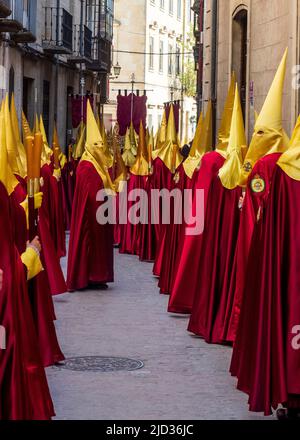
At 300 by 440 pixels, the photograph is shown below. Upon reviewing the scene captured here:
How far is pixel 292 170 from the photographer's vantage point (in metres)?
7.88

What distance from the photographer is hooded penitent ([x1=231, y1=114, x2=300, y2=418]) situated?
787 cm

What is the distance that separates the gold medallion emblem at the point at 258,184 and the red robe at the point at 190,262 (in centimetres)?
279

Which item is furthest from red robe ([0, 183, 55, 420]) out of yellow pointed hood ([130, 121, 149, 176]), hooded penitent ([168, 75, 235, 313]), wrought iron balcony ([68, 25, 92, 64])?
wrought iron balcony ([68, 25, 92, 64])

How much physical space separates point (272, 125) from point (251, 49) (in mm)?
12066

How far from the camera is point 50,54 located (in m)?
32.4

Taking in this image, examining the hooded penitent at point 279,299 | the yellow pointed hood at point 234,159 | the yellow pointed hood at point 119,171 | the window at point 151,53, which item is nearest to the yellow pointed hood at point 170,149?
the yellow pointed hood at point 119,171

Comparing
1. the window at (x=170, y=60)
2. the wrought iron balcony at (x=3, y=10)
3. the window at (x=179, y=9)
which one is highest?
the window at (x=179, y=9)

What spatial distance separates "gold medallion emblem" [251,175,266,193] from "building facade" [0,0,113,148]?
41.7 ft

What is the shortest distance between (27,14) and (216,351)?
19279mm

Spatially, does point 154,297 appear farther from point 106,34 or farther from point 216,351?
point 106,34

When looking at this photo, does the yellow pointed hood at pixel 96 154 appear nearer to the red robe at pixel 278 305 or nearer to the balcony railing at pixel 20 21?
the balcony railing at pixel 20 21

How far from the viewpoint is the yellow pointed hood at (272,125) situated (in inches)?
347

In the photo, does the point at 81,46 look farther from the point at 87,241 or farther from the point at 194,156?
the point at 194,156

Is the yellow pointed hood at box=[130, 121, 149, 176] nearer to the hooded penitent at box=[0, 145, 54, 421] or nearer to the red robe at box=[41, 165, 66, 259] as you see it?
the red robe at box=[41, 165, 66, 259]
